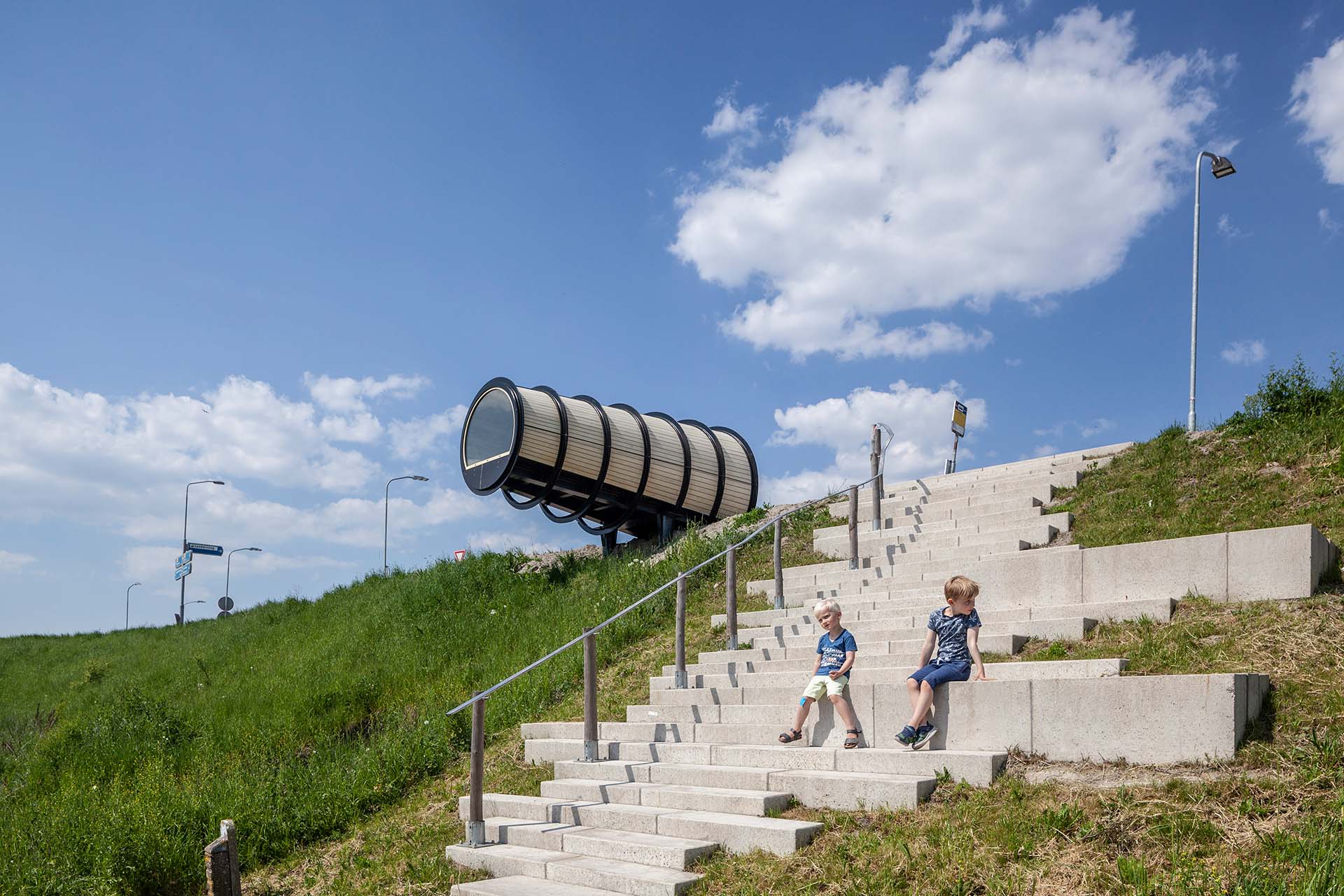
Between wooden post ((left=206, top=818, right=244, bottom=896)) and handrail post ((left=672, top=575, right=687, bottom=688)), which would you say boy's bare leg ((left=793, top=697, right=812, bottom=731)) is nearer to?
handrail post ((left=672, top=575, right=687, bottom=688))

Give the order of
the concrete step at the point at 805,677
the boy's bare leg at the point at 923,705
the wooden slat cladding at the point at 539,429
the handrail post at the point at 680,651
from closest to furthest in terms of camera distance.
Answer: the boy's bare leg at the point at 923,705 → the concrete step at the point at 805,677 → the handrail post at the point at 680,651 → the wooden slat cladding at the point at 539,429

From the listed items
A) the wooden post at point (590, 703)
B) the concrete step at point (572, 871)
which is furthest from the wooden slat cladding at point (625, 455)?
the concrete step at point (572, 871)

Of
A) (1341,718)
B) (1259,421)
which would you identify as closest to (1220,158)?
(1259,421)

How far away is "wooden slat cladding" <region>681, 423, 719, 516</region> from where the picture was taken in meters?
22.1

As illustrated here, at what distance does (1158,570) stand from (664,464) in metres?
13.6

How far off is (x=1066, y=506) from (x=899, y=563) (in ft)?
7.43

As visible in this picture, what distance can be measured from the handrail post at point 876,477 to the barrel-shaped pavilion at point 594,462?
748 cm

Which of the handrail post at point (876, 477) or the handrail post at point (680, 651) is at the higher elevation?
the handrail post at point (876, 477)

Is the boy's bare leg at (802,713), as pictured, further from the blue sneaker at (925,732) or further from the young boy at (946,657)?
the blue sneaker at (925,732)

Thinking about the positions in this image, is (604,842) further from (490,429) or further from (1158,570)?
(490,429)

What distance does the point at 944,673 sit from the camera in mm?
6953

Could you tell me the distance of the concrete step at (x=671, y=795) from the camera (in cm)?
687

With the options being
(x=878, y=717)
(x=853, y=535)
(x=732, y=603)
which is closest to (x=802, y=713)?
(x=878, y=717)

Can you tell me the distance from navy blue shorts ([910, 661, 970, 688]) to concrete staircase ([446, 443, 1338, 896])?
80 millimetres
